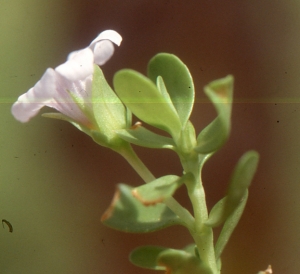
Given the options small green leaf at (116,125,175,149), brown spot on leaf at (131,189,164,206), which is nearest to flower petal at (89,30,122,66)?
small green leaf at (116,125,175,149)

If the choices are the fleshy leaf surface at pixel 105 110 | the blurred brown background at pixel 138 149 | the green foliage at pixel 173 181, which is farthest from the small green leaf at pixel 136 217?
the blurred brown background at pixel 138 149

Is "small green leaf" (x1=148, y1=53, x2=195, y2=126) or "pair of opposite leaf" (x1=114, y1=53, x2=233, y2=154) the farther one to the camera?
"small green leaf" (x1=148, y1=53, x2=195, y2=126)

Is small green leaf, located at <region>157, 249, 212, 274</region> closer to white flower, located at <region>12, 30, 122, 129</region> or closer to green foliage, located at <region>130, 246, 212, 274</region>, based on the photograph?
green foliage, located at <region>130, 246, 212, 274</region>

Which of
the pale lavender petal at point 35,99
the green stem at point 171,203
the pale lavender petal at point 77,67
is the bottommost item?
the green stem at point 171,203

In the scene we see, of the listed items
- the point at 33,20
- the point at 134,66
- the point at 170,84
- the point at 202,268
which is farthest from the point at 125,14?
the point at 202,268

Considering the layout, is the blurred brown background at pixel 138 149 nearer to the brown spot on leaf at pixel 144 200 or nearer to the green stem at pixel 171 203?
the green stem at pixel 171 203

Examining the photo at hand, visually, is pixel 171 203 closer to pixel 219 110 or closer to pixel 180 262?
pixel 180 262

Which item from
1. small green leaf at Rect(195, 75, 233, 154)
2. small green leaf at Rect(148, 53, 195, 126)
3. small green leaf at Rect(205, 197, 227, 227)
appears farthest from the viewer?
small green leaf at Rect(148, 53, 195, 126)
